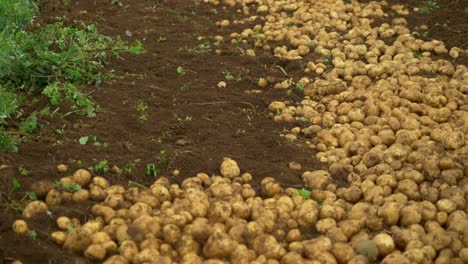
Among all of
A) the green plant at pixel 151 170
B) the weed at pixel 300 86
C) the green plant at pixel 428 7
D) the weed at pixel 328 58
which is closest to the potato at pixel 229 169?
the green plant at pixel 151 170

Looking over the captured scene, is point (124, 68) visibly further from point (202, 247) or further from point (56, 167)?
point (202, 247)

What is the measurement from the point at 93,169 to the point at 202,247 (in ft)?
2.83

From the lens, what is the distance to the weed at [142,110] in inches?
147

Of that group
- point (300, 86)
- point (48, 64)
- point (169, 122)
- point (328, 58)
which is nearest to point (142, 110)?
point (169, 122)

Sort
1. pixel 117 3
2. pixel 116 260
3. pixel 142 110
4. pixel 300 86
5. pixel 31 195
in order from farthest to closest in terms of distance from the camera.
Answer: pixel 117 3, pixel 300 86, pixel 142 110, pixel 31 195, pixel 116 260

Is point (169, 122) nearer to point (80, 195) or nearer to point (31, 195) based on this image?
point (80, 195)

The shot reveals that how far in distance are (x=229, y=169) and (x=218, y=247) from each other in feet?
2.30

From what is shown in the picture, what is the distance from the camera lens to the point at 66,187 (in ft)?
9.64

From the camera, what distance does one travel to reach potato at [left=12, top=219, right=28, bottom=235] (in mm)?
2582

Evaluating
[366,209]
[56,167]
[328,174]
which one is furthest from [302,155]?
[56,167]

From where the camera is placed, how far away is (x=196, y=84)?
4316 mm

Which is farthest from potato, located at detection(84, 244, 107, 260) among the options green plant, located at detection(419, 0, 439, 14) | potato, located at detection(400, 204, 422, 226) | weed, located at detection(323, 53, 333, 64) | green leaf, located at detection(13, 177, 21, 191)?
green plant, located at detection(419, 0, 439, 14)

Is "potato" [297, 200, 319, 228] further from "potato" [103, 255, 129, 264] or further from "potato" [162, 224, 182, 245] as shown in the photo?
"potato" [103, 255, 129, 264]

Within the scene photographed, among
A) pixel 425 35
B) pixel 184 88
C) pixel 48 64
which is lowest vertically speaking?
pixel 184 88
